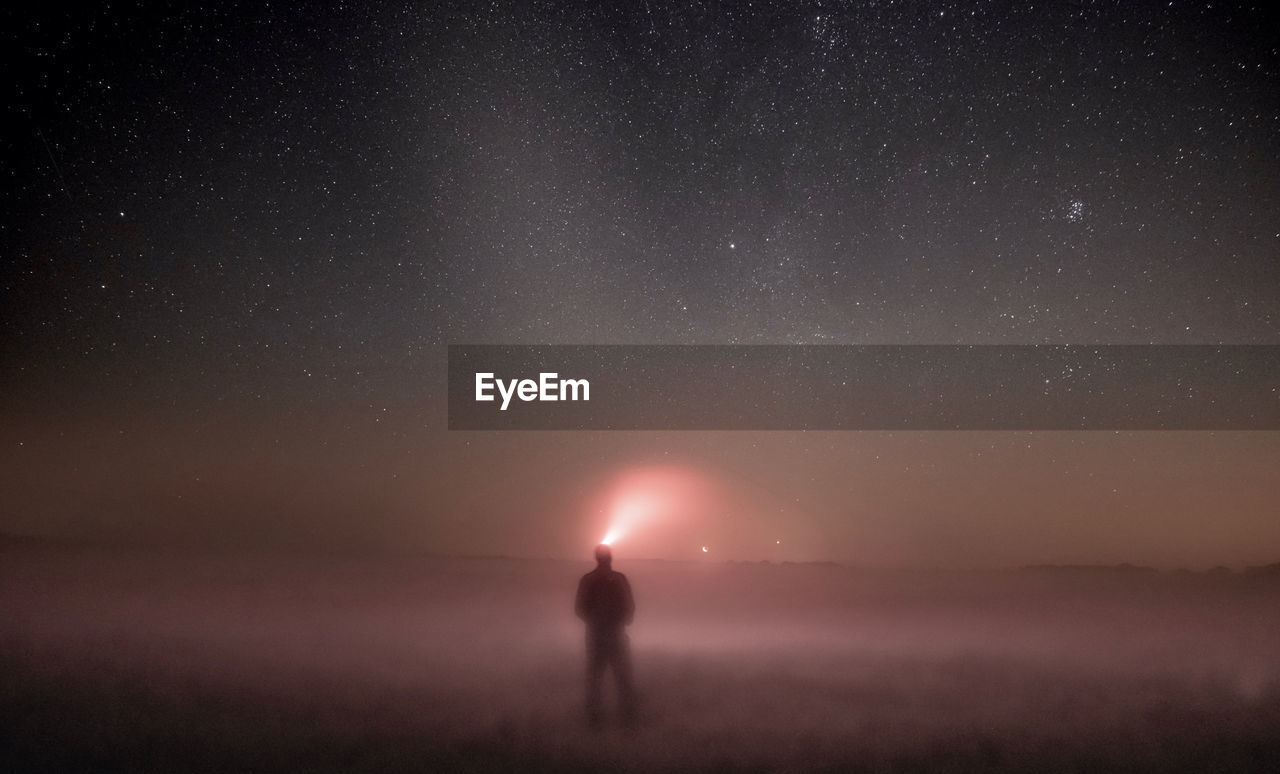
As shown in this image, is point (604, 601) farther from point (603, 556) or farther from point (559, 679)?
point (559, 679)

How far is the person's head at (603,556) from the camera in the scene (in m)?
5.81

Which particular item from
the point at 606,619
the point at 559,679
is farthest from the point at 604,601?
the point at 559,679

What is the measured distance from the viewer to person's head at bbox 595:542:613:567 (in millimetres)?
5809

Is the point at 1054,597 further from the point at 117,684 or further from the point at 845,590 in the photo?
the point at 117,684

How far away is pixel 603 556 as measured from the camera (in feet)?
19.1

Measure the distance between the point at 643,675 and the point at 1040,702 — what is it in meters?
4.14

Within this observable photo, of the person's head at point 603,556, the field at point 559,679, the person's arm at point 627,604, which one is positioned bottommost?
the field at point 559,679

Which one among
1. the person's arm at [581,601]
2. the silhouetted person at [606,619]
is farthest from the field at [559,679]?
the person's arm at [581,601]

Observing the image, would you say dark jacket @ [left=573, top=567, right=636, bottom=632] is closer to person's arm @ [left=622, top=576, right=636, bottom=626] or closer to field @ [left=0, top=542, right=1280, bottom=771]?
person's arm @ [left=622, top=576, right=636, bottom=626]

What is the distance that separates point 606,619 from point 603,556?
608mm

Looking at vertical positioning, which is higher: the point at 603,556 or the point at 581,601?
the point at 603,556

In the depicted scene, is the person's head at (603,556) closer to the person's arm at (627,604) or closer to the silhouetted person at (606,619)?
the silhouetted person at (606,619)

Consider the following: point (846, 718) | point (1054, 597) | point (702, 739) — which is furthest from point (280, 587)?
point (1054, 597)

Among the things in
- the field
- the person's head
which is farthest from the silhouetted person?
the field
